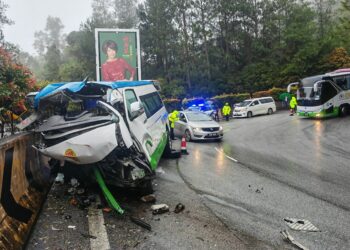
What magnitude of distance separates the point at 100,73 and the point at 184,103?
1554 cm

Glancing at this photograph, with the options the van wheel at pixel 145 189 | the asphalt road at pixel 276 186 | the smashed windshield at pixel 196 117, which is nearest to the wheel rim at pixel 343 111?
the asphalt road at pixel 276 186

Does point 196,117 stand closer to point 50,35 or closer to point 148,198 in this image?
point 148,198

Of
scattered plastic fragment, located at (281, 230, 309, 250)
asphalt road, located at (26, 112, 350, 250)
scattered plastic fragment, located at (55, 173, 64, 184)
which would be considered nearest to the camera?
scattered plastic fragment, located at (281, 230, 309, 250)

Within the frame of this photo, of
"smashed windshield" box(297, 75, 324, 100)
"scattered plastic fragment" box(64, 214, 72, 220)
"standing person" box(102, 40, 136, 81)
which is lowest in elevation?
"scattered plastic fragment" box(64, 214, 72, 220)

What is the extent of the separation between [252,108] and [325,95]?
956 cm

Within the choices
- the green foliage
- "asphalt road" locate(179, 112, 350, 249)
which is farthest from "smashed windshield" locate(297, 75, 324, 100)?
the green foliage

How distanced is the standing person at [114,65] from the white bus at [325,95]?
1220cm

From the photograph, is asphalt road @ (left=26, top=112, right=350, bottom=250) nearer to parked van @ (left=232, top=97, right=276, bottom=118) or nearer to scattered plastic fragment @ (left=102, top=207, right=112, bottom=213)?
scattered plastic fragment @ (left=102, top=207, right=112, bottom=213)

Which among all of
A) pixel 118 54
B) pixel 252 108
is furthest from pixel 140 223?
pixel 252 108

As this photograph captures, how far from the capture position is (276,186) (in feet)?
28.2

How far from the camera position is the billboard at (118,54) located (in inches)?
941

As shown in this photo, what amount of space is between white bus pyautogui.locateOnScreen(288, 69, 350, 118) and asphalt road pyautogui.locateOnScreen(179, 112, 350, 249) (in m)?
10.3

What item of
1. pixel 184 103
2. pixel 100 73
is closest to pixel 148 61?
pixel 184 103

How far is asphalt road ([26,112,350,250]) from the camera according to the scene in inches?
211
